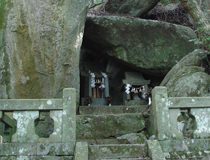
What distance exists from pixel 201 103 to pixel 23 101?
2964 mm

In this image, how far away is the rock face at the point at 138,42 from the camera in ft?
29.8

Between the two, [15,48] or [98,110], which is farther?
[98,110]

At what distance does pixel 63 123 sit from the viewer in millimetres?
3822

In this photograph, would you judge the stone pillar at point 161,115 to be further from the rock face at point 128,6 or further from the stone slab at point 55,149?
the rock face at point 128,6

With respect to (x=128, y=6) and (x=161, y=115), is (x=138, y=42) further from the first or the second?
(x=161, y=115)

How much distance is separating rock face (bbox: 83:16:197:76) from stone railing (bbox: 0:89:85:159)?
5534mm

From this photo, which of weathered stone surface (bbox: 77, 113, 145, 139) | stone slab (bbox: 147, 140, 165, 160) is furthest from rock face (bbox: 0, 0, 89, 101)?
stone slab (bbox: 147, 140, 165, 160)

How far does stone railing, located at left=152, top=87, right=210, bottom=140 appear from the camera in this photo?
3939 millimetres

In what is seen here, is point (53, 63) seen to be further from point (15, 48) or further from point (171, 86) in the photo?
point (171, 86)

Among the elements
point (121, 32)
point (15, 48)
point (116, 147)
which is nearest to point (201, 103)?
point (116, 147)

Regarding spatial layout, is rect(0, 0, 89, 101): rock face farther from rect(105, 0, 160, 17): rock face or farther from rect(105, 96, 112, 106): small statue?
rect(105, 0, 160, 17): rock face

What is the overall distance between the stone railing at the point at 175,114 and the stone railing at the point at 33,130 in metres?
1.41

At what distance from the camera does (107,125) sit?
632 centimetres

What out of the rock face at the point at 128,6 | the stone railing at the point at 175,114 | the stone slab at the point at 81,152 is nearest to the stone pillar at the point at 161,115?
the stone railing at the point at 175,114
